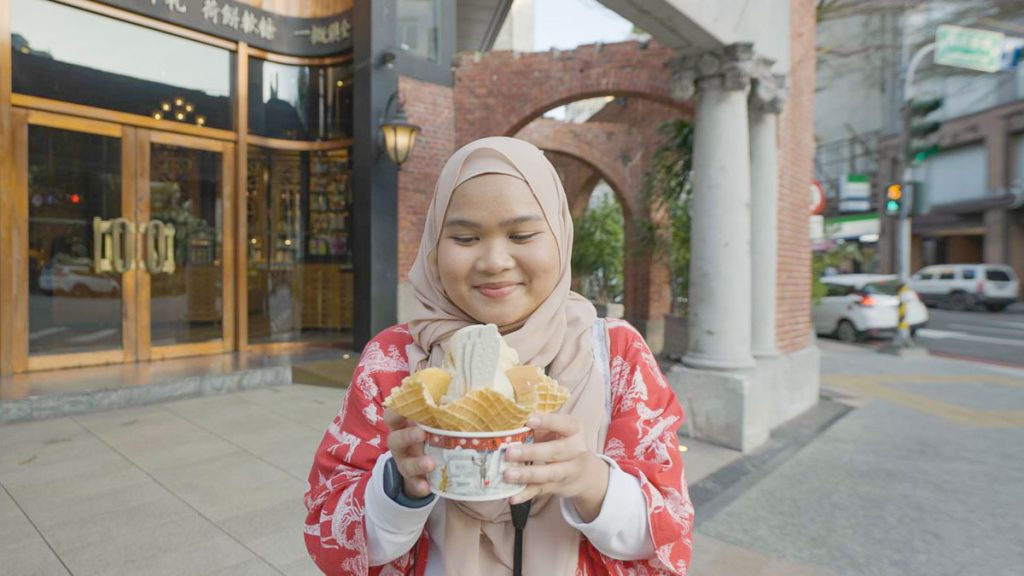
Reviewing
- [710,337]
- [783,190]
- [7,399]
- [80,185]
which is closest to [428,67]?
[80,185]

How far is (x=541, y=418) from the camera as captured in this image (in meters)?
0.97

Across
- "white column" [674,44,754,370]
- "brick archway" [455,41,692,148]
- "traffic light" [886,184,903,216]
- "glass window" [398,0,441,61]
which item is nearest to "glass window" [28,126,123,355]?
"glass window" [398,0,441,61]

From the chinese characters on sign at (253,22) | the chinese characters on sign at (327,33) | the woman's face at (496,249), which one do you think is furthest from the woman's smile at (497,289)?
the chinese characters on sign at (327,33)

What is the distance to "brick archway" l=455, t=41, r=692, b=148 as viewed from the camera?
8.53m

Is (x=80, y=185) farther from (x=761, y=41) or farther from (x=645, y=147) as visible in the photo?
(x=645, y=147)

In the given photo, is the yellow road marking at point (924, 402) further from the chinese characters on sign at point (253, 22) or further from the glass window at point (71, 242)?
the glass window at point (71, 242)

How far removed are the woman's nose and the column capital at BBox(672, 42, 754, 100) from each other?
15.0ft

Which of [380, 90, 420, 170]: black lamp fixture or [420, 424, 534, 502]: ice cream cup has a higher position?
[380, 90, 420, 170]: black lamp fixture

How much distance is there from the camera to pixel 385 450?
1.24 meters

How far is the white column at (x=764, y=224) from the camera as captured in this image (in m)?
5.83

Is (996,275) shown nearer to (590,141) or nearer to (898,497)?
(590,141)

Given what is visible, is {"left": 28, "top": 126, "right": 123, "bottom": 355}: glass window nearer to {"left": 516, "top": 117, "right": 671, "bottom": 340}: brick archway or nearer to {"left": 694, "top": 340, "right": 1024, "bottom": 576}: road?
{"left": 694, "top": 340, "right": 1024, "bottom": 576}: road

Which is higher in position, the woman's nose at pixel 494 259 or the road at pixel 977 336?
the woman's nose at pixel 494 259

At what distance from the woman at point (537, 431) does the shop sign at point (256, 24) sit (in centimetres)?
730
